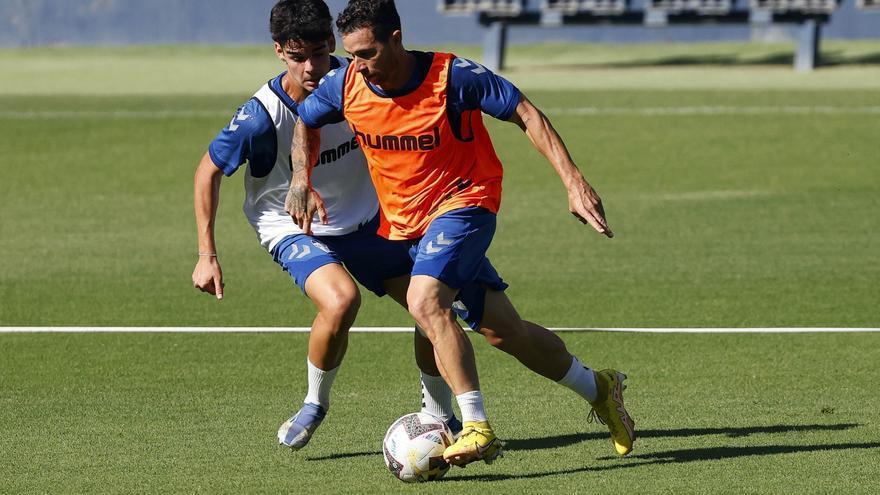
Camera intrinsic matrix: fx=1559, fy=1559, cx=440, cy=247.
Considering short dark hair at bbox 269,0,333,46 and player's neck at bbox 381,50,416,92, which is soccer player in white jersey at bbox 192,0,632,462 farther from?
player's neck at bbox 381,50,416,92

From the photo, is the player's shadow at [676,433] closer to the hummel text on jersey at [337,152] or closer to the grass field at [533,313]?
the grass field at [533,313]

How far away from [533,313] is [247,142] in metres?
4.62

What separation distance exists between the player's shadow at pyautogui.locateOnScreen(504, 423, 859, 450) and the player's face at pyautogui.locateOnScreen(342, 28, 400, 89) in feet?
6.15

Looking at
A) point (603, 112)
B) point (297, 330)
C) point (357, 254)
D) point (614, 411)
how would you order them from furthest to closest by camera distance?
point (603, 112) → point (297, 330) → point (357, 254) → point (614, 411)

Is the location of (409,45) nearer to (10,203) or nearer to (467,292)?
(10,203)

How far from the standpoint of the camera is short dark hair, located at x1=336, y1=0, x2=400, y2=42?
22.2 feet

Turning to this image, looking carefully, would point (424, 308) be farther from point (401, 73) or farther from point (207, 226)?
point (207, 226)

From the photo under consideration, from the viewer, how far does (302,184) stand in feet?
23.8

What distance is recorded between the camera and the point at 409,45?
48.2m

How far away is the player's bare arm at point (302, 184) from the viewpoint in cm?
723

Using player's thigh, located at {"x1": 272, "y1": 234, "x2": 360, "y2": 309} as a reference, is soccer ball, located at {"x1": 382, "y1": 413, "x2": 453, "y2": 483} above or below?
below

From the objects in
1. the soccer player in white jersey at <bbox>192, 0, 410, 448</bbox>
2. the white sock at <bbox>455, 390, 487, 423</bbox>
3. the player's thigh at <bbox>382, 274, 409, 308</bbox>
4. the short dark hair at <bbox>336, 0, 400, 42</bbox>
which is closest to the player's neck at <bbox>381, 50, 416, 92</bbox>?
the short dark hair at <bbox>336, 0, 400, 42</bbox>

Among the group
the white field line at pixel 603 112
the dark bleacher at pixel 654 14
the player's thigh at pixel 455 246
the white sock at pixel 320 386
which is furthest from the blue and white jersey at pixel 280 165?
the dark bleacher at pixel 654 14

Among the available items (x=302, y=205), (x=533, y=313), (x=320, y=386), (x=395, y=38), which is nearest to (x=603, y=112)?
(x=533, y=313)
